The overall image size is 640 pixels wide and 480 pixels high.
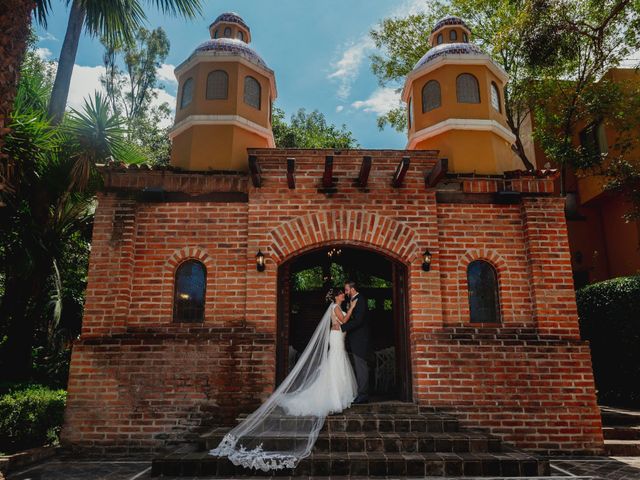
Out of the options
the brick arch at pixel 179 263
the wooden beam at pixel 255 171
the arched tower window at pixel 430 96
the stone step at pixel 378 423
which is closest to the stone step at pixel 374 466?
the stone step at pixel 378 423

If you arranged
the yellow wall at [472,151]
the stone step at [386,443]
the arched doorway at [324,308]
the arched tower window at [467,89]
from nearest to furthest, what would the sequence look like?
the stone step at [386,443] → the yellow wall at [472,151] → the arched tower window at [467,89] → the arched doorway at [324,308]

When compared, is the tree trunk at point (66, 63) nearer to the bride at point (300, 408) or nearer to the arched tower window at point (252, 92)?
the arched tower window at point (252, 92)

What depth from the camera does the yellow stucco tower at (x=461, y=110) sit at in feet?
28.9

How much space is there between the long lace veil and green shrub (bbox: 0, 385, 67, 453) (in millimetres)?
3051

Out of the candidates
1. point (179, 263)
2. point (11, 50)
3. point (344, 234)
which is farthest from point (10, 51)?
point (344, 234)

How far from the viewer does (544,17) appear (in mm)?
10148

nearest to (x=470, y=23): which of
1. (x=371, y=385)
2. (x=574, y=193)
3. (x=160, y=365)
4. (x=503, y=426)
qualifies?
(x=574, y=193)

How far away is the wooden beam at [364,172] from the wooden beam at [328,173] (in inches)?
19.0

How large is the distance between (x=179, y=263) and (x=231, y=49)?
4.40 metres

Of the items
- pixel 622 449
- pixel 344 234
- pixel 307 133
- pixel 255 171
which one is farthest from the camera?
pixel 307 133

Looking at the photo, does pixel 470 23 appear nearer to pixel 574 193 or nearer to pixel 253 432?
pixel 574 193

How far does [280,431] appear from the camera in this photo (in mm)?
6398

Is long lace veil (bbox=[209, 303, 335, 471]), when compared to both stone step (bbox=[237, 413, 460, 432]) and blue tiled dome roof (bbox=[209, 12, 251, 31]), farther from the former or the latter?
blue tiled dome roof (bbox=[209, 12, 251, 31])

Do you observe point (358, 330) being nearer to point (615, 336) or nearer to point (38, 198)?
point (38, 198)
